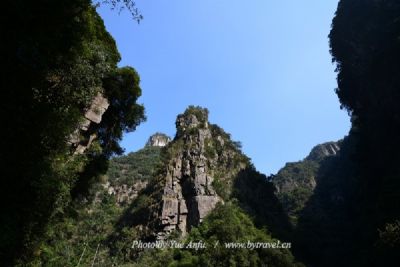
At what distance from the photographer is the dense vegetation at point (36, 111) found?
1079 cm

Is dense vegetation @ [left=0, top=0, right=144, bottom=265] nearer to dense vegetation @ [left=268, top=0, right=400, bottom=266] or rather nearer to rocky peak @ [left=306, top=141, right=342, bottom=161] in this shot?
dense vegetation @ [left=268, top=0, right=400, bottom=266]

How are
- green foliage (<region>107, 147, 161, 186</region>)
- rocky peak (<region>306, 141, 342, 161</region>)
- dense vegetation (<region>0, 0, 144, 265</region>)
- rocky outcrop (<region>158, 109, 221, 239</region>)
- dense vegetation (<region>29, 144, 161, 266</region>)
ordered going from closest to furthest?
dense vegetation (<region>0, 0, 144, 265</region>) < dense vegetation (<region>29, 144, 161, 266</region>) < rocky outcrop (<region>158, 109, 221, 239</region>) < green foliage (<region>107, 147, 161, 186</region>) < rocky peak (<region>306, 141, 342, 161</region>)

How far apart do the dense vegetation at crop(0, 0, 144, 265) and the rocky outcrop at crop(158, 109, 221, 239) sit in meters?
30.9

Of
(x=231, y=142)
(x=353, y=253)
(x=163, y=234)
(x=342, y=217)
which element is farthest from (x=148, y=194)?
(x=342, y=217)

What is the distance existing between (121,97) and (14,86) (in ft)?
39.5

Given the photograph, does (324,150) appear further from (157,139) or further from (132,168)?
(132,168)

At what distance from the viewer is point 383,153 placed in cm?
4600

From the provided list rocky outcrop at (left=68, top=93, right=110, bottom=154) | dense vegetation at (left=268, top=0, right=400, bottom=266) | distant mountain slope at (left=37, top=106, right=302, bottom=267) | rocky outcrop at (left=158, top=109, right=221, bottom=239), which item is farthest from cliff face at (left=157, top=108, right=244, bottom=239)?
rocky outcrop at (left=68, top=93, right=110, bottom=154)

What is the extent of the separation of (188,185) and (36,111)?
4031 centimetres

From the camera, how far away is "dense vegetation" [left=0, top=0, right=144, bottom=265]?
1079cm

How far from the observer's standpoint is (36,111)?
39.4 ft

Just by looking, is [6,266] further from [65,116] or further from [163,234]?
[163,234]

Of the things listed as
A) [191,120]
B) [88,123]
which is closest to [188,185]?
[191,120]

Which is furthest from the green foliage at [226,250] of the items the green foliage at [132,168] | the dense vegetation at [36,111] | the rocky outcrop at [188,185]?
the green foliage at [132,168]
